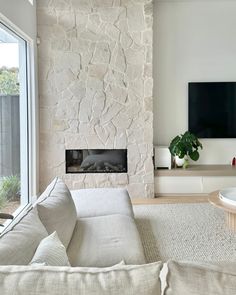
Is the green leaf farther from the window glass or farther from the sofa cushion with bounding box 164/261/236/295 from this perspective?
the sofa cushion with bounding box 164/261/236/295

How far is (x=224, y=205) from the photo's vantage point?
3.36 m

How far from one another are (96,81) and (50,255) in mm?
3907

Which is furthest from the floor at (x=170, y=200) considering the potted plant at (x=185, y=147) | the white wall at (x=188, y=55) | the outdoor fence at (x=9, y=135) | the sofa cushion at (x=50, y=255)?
the sofa cushion at (x=50, y=255)

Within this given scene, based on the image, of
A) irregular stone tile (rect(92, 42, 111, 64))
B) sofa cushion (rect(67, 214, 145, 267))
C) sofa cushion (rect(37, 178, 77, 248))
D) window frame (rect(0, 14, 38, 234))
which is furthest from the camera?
irregular stone tile (rect(92, 42, 111, 64))

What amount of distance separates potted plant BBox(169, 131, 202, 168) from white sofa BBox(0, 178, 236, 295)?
2.02 m

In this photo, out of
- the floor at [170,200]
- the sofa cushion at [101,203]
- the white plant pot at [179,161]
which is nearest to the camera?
the sofa cushion at [101,203]

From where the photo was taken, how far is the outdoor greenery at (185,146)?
5.12m

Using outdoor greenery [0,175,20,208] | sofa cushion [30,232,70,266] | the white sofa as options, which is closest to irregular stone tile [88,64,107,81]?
outdoor greenery [0,175,20,208]

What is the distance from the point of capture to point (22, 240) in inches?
63.7

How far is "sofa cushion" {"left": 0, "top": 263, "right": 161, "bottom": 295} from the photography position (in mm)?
958

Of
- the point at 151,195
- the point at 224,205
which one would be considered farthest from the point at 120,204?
the point at 151,195

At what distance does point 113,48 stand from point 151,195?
7.35 feet

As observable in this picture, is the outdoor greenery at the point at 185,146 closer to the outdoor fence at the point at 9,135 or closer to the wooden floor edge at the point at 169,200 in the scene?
the wooden floor edge at the point at 169,200

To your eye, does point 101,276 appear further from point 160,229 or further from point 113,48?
point 113,48
